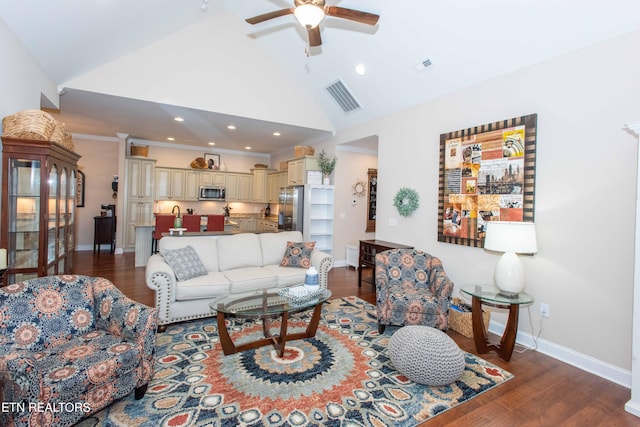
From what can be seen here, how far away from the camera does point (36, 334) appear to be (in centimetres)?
207

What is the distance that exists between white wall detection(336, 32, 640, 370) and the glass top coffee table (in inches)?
85.0

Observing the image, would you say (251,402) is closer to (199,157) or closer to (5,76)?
(5,76)

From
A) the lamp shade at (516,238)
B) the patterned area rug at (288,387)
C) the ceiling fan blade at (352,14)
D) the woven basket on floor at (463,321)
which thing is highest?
the ceiling fan blade at (352,14)

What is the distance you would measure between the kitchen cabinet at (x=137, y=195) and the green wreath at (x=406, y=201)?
623 cm

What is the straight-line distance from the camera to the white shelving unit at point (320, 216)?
257 inches

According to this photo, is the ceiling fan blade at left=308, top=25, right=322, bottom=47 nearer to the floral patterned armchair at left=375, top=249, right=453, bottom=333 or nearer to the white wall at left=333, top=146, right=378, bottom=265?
the floral patterned armchair at left=375, top=249, right=453, bottom=333

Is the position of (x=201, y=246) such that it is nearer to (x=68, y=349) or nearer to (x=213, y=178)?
(x=68, y=349)

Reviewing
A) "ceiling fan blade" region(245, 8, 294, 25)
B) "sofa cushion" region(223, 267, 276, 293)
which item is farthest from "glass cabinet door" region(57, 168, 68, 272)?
"ceiling fan blade" region(245, 8, 294, 25)

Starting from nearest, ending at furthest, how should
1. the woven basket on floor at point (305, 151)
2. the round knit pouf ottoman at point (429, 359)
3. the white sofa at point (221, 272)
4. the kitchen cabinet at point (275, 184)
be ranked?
the round knit pouf ottoman at point (429, 359)
the white sofa at point (221, 272)
the woven basket on floor at point (305, 151)
the kitchen cabinet at point (275, 184)

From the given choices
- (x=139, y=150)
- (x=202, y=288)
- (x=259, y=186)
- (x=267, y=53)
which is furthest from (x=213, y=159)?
(x=202, y=288)

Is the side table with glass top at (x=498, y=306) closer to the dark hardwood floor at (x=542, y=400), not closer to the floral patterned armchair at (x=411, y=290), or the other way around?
the dark hardwood floor at (x=542, y=400)

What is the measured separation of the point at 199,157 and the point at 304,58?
16.4 ft

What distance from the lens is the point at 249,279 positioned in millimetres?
3744

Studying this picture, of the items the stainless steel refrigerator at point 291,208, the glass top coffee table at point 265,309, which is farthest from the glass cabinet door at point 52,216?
the stainless steel refrigerator at point 291,208
